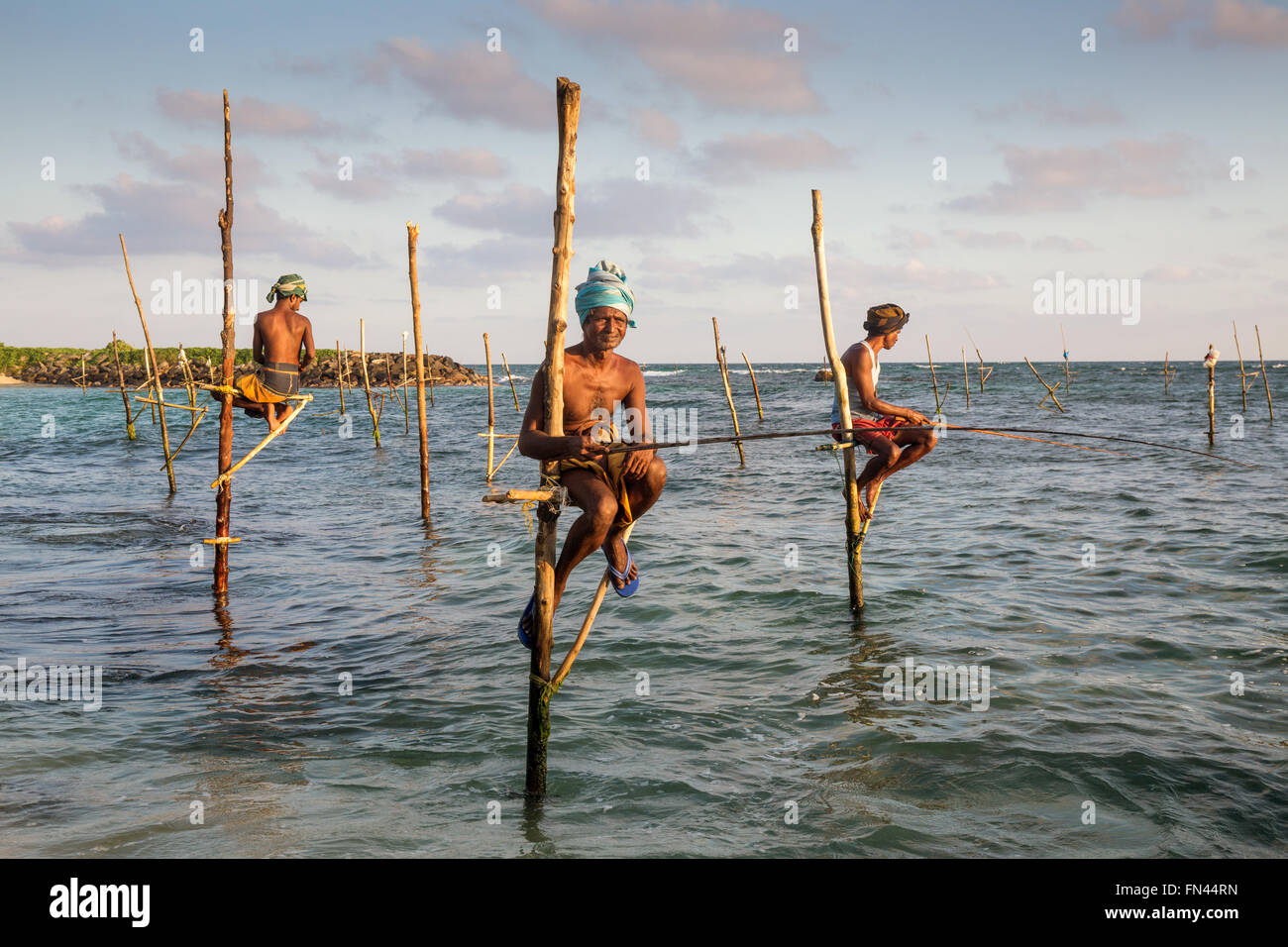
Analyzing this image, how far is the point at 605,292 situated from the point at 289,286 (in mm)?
6212

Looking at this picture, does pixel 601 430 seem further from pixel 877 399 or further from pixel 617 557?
pixel 877 399

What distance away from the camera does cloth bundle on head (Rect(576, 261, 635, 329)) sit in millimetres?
4520

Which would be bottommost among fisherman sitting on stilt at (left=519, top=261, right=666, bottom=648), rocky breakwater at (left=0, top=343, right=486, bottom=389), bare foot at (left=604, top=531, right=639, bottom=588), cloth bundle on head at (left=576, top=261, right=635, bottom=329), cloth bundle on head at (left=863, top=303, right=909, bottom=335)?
bare foot at (left=604, top=531, right=639, bottom=588)

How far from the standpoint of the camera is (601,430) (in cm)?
466

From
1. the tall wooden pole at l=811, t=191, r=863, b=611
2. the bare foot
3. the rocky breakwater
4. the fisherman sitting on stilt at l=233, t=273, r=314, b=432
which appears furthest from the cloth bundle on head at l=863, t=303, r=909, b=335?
the rocky breakwater

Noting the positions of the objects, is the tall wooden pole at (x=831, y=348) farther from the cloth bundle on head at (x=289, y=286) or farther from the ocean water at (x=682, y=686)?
the cloth bundle on head at (x=289, y=286)

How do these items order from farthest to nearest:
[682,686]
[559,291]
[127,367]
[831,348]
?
[127,367], [831,348], [682,686], [559,291]

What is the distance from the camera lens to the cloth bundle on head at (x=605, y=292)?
4.52 metres

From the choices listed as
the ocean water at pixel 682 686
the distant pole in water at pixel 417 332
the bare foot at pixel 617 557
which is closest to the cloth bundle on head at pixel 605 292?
the bare foot at pixel 617 557

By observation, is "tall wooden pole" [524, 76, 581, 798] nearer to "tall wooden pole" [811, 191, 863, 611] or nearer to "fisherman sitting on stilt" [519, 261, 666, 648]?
"fisherman sitting on stilt" [519, 261, 666, 648]

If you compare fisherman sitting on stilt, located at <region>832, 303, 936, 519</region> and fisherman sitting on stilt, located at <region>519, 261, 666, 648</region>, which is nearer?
fisherman sitting on stilt, located at <region>519, 261, 666, 648</region>

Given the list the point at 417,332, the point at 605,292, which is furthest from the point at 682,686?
the point at 417,332
